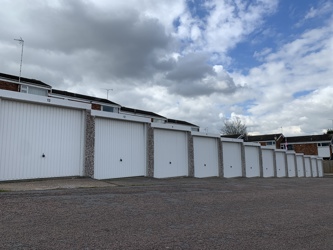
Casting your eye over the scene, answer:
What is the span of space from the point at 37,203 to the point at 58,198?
95 cm

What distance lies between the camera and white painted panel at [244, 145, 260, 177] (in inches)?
1233

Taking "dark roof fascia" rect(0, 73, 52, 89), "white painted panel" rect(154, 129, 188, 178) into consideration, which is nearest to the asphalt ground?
"white painted panel" rect(154, 129, 188, 178)

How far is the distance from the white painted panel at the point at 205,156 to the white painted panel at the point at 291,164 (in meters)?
21.4

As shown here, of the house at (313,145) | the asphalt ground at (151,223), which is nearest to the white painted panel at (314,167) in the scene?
the house at (313,145)

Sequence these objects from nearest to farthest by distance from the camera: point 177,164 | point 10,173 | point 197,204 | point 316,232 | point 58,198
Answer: point 316,232 < point 58,198 < point 197,204 < point 10,173 < point 177,164

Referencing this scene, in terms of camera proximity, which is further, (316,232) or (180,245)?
(316,232)

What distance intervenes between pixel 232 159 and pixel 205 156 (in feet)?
15.3

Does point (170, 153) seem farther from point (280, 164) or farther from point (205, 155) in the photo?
point (280, 164)

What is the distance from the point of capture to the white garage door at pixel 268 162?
35219 mm

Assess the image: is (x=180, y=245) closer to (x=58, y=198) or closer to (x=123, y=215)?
(x=123, y=215)

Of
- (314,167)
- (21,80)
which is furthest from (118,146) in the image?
(314,167)

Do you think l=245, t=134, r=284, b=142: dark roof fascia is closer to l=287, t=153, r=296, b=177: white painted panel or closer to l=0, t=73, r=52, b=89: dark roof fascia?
l=287, t=153, r=296, b=177: white painted panel

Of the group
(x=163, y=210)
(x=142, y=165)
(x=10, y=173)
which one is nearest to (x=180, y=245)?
(x=163, y=210)

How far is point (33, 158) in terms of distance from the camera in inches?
561
